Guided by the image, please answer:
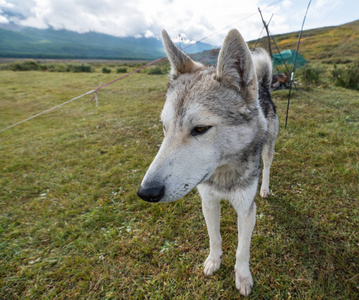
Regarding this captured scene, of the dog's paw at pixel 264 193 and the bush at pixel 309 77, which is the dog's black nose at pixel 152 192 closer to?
the dog's paw at pixel 264 193

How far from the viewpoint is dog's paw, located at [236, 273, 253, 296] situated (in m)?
2.18

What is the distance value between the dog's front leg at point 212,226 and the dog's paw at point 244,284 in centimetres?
31

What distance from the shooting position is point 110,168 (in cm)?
499

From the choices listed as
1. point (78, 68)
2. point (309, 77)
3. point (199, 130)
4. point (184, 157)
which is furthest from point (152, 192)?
point (78, 68)

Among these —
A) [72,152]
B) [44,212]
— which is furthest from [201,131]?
[72,152]

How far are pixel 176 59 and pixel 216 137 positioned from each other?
122cm

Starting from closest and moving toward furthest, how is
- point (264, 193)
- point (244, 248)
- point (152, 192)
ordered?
point (152, 192), point (244, 248), point (264, 193)

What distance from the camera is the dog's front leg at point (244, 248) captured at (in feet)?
6.84

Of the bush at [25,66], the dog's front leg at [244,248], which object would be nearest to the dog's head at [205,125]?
the dog's front leg at [244,248]

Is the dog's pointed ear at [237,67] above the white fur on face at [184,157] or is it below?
above

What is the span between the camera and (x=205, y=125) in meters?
1.55

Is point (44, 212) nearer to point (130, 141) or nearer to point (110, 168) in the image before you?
point (110, 168)

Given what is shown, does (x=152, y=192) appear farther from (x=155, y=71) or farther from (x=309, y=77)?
(x=155, y=71)

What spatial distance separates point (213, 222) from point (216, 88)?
158 cm
